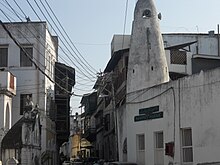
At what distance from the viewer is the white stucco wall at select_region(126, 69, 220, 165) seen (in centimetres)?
1867

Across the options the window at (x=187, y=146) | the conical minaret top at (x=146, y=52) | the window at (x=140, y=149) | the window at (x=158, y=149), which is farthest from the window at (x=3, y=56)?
the window at (x=187, y=146)

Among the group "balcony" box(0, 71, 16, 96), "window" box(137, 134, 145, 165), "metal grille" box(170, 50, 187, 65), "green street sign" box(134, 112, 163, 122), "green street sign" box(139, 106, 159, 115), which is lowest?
"window" box(137, 134, 145, 165)

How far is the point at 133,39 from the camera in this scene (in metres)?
27.3

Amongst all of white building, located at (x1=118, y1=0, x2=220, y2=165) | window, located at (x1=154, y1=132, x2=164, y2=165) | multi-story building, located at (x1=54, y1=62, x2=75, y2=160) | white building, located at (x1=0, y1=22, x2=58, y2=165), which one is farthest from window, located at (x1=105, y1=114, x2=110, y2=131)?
window, located at (x1=154, y1=132, x2=164, y2=165)

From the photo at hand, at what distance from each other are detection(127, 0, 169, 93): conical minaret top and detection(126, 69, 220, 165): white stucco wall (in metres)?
1.80

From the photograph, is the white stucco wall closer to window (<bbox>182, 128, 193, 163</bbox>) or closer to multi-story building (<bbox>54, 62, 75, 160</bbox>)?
window (<bbox>182, 128, 193, 163</bbox>)

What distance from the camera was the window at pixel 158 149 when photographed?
22719mm

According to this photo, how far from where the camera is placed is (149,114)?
23578 millimetres

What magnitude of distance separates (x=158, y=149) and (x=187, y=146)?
2.64 m

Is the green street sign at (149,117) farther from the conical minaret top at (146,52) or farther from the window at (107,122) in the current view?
the window at (107,122)

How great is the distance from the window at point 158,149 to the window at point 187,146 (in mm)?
2067

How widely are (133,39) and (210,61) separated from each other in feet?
32.9

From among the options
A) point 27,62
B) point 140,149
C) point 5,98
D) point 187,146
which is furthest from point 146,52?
point 27,62

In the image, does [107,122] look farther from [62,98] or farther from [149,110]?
[149,110]
